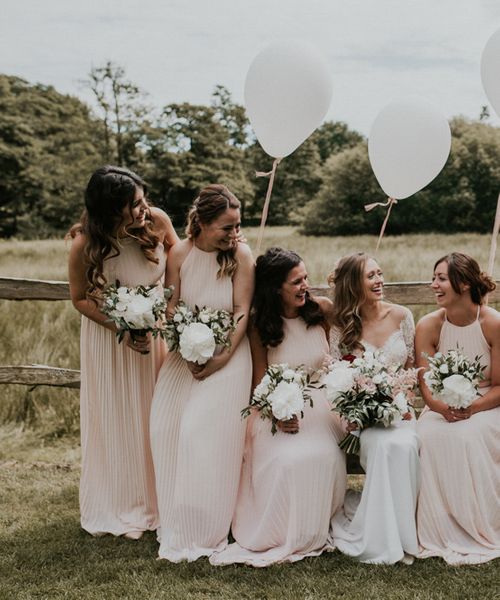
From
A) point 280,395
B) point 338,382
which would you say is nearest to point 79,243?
point 280,395

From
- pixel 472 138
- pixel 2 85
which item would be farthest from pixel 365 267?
pixel 2 85

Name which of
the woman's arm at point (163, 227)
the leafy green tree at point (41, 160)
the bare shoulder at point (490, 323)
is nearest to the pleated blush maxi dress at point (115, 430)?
the woman's arm at point (163, 227)

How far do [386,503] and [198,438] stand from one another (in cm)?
117

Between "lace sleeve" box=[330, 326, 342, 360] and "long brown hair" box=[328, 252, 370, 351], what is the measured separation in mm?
33

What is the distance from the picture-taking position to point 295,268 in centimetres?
473

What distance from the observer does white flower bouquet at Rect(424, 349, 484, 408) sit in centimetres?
421

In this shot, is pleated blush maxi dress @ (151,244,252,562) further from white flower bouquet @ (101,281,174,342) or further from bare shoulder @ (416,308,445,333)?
bare shoulder @ (416,308,445,333)

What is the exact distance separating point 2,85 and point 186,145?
933cm

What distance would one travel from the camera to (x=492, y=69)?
16.0 ft

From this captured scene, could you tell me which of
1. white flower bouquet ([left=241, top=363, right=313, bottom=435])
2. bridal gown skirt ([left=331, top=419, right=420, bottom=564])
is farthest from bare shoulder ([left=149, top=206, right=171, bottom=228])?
bridal gown skirt ([left=331, top=419, right=420, bottom=564])

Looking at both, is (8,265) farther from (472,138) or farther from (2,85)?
(2,85)

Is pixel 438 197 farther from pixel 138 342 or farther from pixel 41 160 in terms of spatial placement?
pixel 138 342

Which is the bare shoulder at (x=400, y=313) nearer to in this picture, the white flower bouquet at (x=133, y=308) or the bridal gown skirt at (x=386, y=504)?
the bridal gown skirt at (x=386, y=504)

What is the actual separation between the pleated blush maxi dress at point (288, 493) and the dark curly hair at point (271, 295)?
22.2 inches
